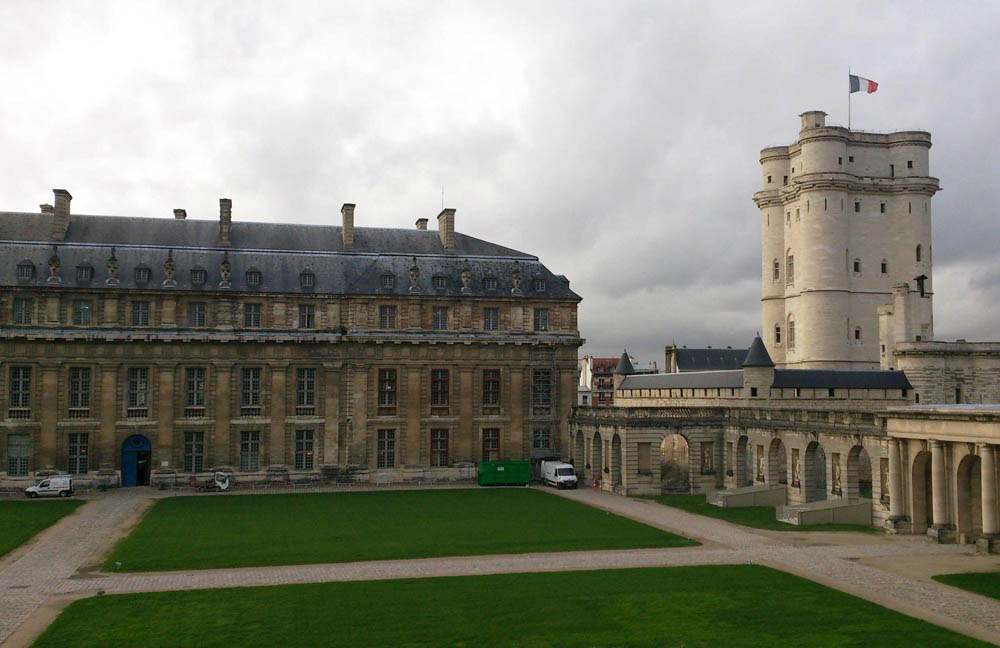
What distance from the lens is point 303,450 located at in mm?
64500

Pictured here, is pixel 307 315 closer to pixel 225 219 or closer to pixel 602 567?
pixel 225 219

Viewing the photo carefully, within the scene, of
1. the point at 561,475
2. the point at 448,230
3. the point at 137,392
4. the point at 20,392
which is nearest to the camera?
the point at 20,392

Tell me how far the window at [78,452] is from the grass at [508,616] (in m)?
36.1

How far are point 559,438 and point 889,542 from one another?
31.6 meters

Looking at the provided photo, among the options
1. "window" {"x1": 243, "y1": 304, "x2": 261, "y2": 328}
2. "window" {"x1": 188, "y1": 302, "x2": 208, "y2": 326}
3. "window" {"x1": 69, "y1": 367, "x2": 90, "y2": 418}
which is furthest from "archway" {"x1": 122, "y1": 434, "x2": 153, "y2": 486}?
"window" {"x1": 243, "y1": 304, "x2": 261, "y2": 328}

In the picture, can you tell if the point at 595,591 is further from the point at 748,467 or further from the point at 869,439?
the point at 748,467

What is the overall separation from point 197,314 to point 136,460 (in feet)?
35.5

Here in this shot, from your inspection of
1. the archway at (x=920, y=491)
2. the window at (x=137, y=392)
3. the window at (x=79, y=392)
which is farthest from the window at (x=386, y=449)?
the archway at (x=920, y=491)

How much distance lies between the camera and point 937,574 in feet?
105

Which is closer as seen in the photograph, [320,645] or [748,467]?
[320,645]

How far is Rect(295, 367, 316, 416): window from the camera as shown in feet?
212

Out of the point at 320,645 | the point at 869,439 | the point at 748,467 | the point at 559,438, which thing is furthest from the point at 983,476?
the point at 559,438

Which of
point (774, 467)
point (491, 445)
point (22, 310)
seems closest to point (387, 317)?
point (491, 445)

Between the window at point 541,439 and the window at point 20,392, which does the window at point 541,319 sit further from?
the window at point 20,392
